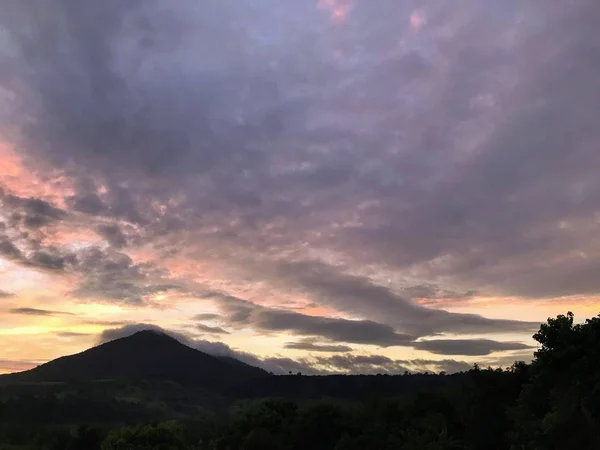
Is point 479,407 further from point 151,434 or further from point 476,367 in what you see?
point 151,434

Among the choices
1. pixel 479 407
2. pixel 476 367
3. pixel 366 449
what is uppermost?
pixel 476 367

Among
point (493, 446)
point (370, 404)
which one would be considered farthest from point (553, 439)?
point (370, 404)

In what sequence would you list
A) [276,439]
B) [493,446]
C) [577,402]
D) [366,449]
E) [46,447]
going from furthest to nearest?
[46,447], [276,439], [366,449], [493,446], [577,402]

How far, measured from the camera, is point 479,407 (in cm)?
6856

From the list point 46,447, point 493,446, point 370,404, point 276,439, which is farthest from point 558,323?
point 46,447

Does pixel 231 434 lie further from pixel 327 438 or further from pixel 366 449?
pixel 366 449

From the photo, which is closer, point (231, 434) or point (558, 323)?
point (558, 323)

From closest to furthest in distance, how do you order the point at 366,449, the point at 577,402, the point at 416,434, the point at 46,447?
the point at 577,402 < the point at 416,434 < the point at 366,449 < the point at 46,447

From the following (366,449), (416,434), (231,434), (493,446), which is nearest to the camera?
(493,446)

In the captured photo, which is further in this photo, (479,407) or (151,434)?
(151,434)

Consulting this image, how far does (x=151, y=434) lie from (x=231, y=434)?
1298cm

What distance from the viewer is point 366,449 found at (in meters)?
76.8

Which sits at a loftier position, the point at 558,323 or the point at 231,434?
the point at 558,323

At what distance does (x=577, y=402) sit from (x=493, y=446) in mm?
29252
